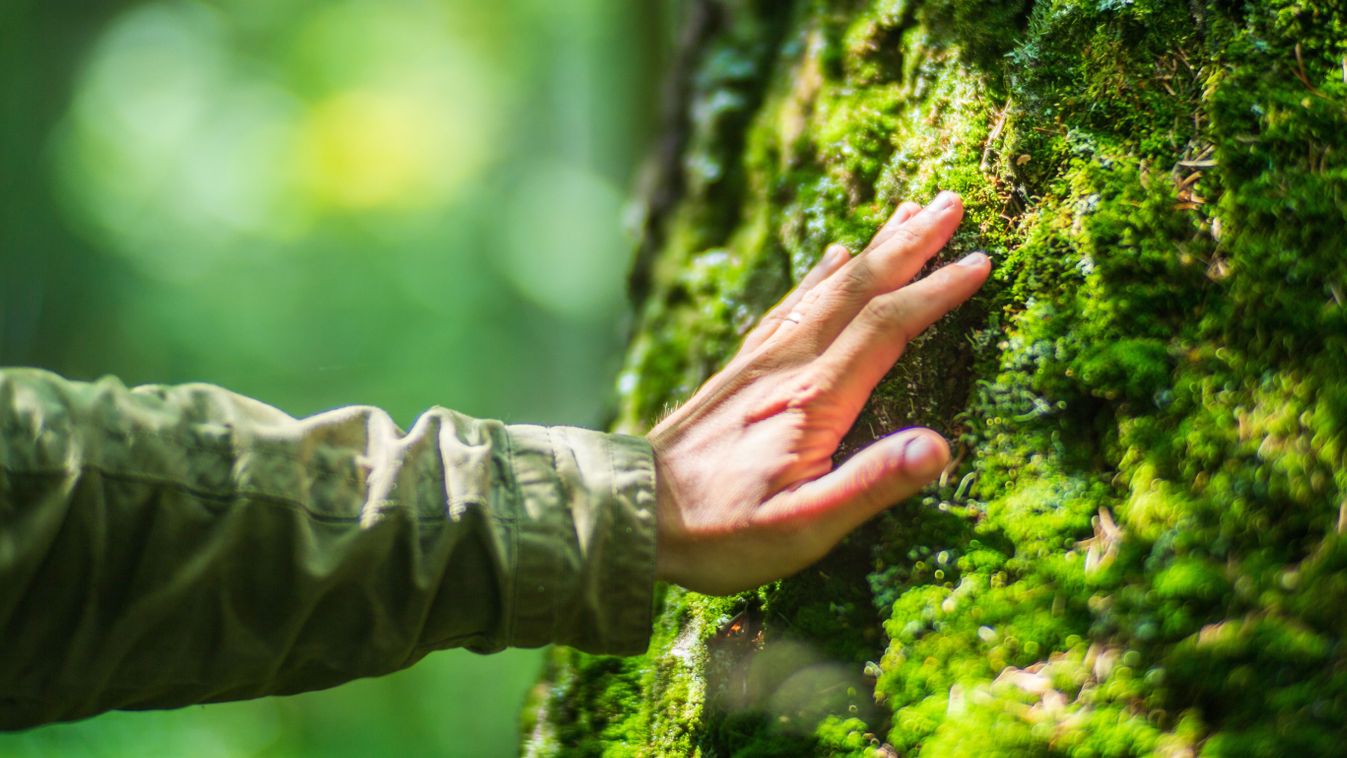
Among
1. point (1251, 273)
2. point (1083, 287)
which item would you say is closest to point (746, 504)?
point (1083, 287)

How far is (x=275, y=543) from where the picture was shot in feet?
4.06

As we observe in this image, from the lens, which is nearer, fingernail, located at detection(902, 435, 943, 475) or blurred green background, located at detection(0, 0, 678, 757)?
fingernail, located at detection(902, 435, 943, 475)

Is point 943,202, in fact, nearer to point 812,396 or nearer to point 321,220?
point 812,396

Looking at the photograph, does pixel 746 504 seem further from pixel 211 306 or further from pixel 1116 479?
pixel 211 306

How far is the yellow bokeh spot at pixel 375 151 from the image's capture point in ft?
44.8

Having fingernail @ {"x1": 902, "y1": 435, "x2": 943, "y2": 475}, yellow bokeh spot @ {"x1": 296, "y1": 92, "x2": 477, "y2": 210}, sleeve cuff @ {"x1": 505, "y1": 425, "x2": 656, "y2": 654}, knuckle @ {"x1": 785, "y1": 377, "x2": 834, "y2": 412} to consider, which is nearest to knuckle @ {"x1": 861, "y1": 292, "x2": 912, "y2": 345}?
knuckle @ {"x1": 785, "y1": 377, "x2": 834, "y2": 412}

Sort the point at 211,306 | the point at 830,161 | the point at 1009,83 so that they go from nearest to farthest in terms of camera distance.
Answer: the point at 1009,83, the point at 830,161, the point at 211,306

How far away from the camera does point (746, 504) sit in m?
1.38

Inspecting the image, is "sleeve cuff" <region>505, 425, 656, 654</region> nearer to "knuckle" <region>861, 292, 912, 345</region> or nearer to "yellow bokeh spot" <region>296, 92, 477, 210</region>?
"knuckle" <region>861, 292, 912, 345</region>

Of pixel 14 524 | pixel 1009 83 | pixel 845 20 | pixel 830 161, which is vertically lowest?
pixel 14 524

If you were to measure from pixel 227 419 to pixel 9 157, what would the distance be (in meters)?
14.7

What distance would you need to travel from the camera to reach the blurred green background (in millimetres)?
11828

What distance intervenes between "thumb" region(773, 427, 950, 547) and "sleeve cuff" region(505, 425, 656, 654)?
0.91 feet

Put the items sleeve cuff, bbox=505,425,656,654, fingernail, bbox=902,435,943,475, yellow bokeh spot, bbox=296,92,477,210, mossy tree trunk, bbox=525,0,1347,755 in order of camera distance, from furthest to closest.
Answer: yellow bokeh spot, bbox=296,92,477,210, sleeve cuff, bbox=505,425,656,654, fingernail, bbox=902,435,943,475, mossy tree trunk, bbox=525,0,1347,755
